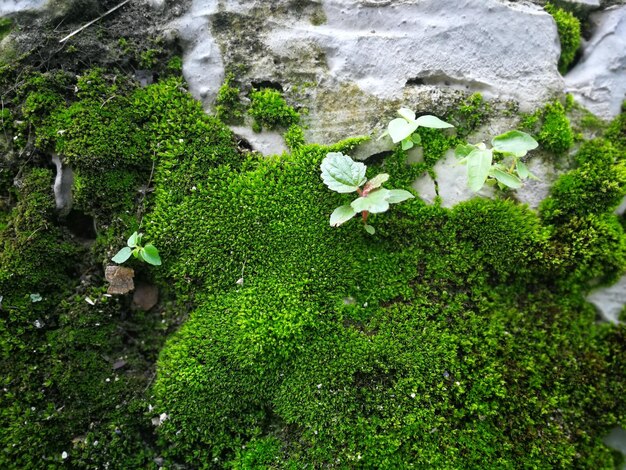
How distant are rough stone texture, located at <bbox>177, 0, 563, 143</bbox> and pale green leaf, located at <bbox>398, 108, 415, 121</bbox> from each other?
0.22m

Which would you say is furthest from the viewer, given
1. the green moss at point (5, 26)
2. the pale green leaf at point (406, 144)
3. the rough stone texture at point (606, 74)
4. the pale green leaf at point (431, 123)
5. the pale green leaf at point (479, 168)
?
the rough stone texture at point (606, 74)

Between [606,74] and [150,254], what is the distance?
10.6 ft

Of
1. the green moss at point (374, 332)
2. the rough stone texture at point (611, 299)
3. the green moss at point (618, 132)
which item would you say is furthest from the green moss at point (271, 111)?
the rough stone texture at point (611, 299)

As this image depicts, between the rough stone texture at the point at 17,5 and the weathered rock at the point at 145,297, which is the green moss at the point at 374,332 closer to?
the weathered rock at the point at 145,297

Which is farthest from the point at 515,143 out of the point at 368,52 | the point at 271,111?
the point at 271,111

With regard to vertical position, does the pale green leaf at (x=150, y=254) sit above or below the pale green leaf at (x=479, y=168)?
below

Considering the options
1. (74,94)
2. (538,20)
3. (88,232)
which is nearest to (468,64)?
(538,20)

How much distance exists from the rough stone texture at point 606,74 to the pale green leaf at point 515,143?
2.86 feet

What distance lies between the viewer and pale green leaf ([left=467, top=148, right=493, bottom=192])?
2.23 m

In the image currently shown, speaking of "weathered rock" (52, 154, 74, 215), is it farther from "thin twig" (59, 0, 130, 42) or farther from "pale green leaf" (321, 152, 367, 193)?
"pale green leaf" (321, 152, 367, 193)

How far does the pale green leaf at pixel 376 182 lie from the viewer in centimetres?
242

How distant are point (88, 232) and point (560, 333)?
319 cm

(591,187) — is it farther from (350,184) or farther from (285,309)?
(285,309)

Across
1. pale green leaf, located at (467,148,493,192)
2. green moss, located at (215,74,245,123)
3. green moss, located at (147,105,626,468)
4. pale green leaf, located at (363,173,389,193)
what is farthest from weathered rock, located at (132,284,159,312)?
pale green leaf, located at (467,148,493,192)
